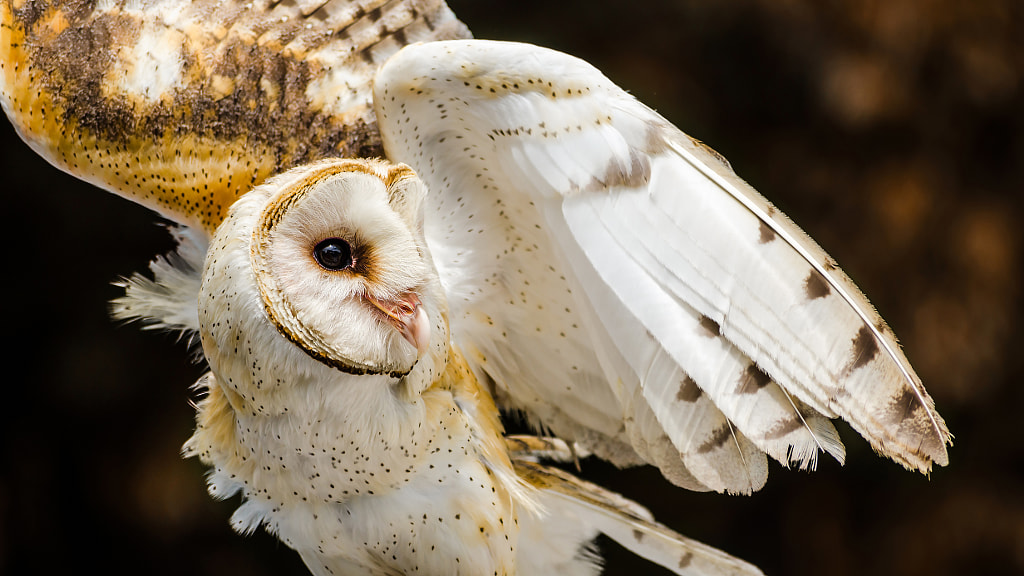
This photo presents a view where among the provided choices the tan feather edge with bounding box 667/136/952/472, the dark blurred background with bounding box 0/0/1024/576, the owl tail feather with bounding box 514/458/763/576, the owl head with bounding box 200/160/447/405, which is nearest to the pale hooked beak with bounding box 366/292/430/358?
the owl head with bounding box 200/160/447/405

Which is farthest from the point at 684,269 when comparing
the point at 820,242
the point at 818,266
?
the point at 820,242

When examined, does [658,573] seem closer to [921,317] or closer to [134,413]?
[921,317]

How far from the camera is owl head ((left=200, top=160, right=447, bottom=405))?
2.25ft

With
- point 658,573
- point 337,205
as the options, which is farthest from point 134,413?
point 337,205

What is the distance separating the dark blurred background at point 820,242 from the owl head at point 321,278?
1.28 m

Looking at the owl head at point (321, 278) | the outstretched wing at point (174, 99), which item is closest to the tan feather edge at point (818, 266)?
the owl head at point (321, 278)

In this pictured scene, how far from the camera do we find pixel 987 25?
2021 millimetres

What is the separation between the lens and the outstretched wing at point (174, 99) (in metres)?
0.94

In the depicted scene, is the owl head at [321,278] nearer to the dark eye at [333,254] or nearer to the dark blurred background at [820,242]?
the dark eye at [333,254]

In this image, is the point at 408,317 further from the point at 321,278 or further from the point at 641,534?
the point at 641,534

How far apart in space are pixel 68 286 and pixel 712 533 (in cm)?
191

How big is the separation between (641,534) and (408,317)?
536 millimetres

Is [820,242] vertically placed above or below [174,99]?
below

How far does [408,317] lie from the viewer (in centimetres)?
72
